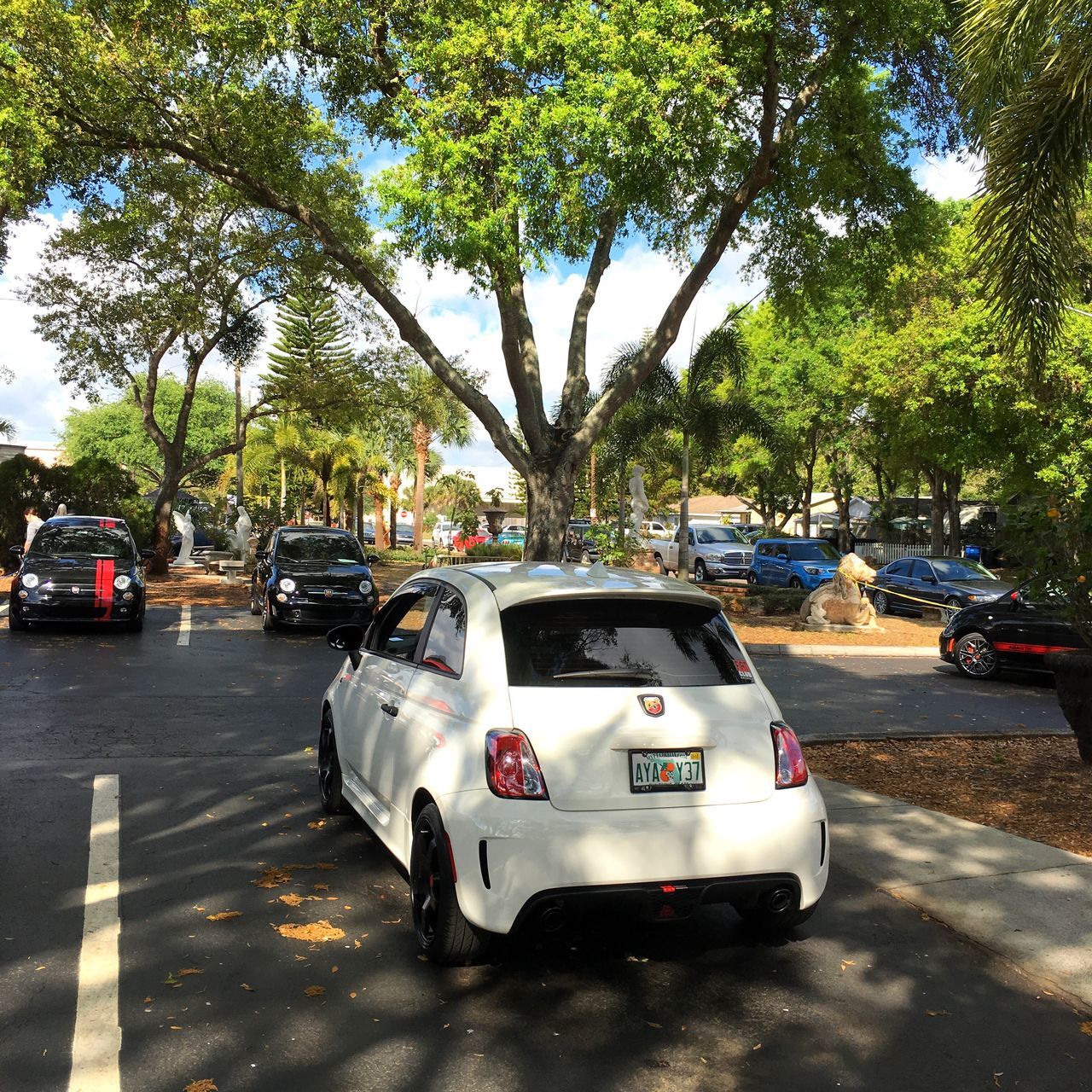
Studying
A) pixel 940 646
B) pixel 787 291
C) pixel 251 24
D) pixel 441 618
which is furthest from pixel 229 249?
pixel 441 618

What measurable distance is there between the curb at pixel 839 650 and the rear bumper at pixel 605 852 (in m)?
11.6

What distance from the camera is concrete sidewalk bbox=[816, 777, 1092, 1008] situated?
4.44 metres

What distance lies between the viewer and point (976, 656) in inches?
550

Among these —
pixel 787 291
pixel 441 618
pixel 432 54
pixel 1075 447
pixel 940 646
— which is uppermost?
pixel 432 54

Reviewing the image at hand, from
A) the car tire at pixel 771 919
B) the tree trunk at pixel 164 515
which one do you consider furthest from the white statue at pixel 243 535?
the car tire at pixel 771 919

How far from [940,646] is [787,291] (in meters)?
6.88

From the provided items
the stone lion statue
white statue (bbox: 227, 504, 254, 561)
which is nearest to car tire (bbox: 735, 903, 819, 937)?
the stone lion statue

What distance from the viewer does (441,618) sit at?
16.0ft

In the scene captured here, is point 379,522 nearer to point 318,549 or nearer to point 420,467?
point 420,467

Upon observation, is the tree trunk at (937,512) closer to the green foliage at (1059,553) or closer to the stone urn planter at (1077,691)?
the green foliage at (1059,553)

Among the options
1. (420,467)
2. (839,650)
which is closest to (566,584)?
(839,650)

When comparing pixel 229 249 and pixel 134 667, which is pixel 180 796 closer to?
pixel 134 667

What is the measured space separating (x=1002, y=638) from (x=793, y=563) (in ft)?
50.8

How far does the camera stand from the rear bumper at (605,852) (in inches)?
150
